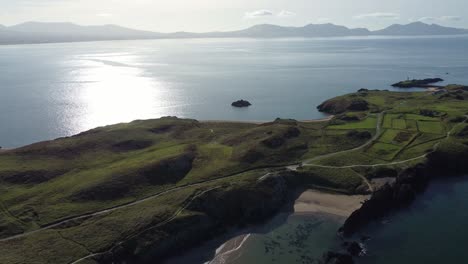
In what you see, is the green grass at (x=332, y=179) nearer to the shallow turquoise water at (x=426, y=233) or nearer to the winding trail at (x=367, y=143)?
the winding trail at (x=367, y=143)

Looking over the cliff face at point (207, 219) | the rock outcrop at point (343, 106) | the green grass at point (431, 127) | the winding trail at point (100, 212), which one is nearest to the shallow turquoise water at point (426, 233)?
the cliff face at point (207, 219)

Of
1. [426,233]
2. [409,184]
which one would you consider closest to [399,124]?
[409,184]

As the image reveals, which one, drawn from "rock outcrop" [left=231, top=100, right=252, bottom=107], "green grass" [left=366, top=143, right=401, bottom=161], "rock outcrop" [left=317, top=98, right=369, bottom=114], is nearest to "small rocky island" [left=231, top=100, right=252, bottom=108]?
"rock outcrop" [left=231, top=100, right=252, bottom=107]

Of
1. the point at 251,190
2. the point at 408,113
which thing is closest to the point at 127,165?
the point at 251,190

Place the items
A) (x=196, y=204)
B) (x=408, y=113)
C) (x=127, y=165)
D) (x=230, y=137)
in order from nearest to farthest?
(x=196, y=204) < (x=127, y=165) < (x=230, y=137) < (x=408, y=113)

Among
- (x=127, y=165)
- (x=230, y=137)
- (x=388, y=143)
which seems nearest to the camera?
(x=127, y=165)

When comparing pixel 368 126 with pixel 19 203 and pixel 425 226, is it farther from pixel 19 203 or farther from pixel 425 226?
pixel 19 203
